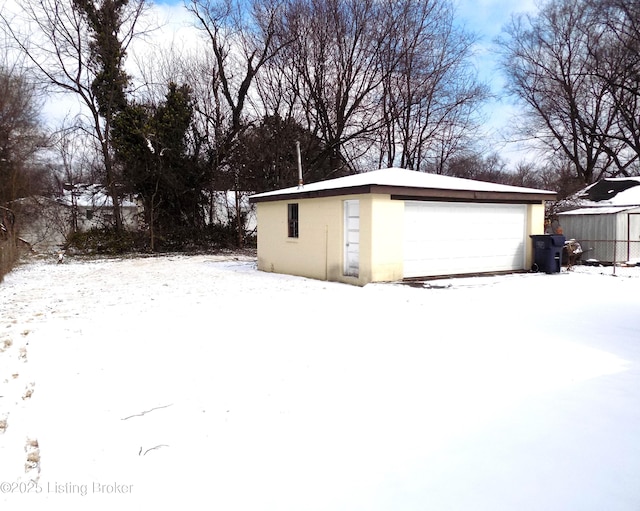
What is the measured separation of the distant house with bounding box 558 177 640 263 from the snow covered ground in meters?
8.35

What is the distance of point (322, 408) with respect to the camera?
145 inches

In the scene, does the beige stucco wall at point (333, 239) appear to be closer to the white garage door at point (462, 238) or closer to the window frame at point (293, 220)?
the window frame at point (293, 220)

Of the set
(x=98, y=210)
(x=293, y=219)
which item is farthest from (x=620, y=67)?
(x=98, y=210)

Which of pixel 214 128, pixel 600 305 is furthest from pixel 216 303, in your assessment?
pixel 214 128

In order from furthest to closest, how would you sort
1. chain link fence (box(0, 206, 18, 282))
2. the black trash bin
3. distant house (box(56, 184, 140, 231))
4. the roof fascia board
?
distant house (box(56, 184, 140, 231))
the black trash bin
chain link fence (box(0, 206, 18, 282))
the roof fascia board

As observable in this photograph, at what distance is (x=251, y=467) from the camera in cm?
286

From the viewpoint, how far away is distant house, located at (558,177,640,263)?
1442 centimetres

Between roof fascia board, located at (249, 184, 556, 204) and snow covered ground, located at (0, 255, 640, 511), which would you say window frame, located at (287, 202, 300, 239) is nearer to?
roof fascia board, located at (249, 184, 556, 204)

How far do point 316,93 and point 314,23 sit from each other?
3.42 m

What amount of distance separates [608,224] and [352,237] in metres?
9.06

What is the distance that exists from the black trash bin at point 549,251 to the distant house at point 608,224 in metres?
2.47

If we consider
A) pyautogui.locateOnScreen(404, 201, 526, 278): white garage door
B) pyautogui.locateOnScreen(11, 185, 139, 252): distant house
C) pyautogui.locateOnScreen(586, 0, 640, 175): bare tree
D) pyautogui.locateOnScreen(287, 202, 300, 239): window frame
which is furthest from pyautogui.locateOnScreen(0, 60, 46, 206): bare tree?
pyautogui.locateOnScreen(586, 0, 640, 175): bare tree

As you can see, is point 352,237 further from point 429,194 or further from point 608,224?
point 608,224

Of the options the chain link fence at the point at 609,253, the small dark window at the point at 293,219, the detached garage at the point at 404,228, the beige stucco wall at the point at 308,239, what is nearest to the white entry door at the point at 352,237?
the detached garage at the point at 404,228
